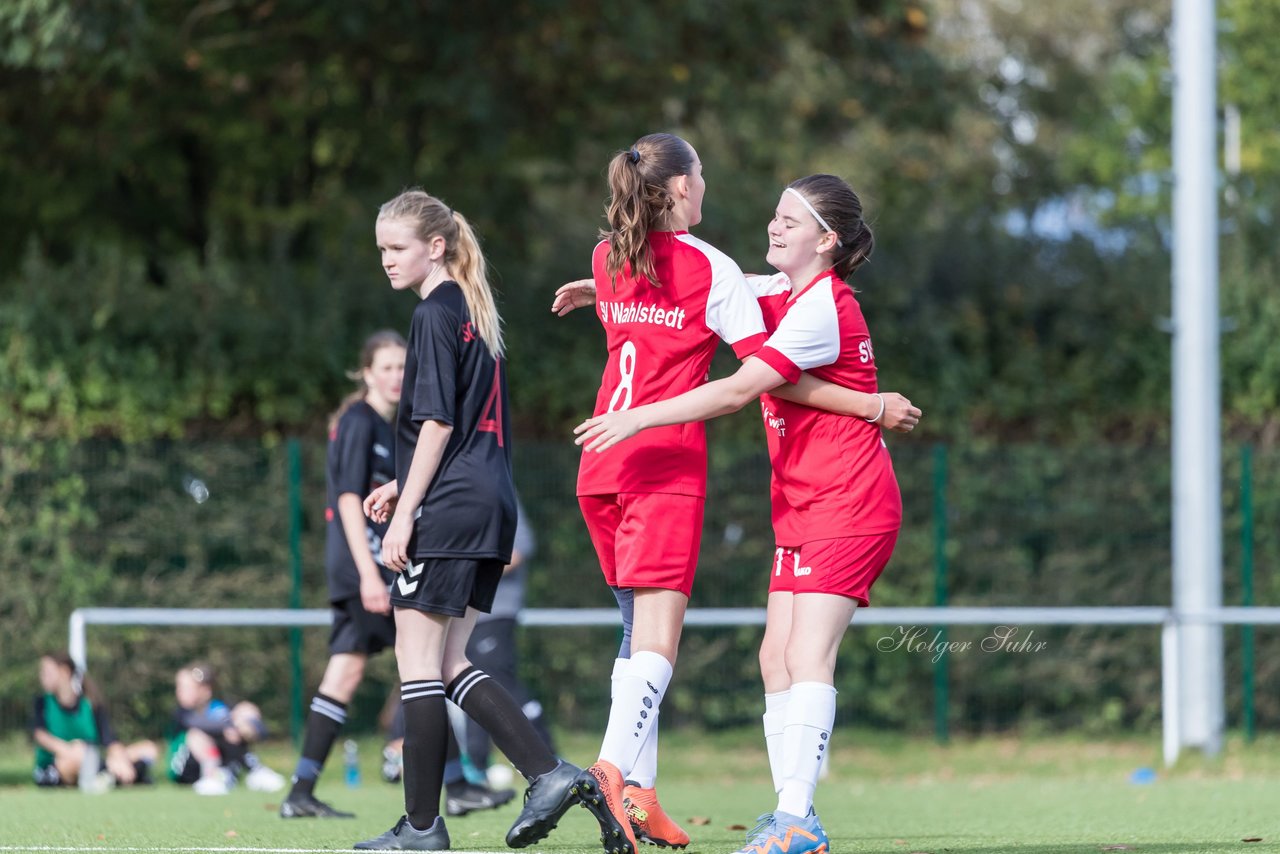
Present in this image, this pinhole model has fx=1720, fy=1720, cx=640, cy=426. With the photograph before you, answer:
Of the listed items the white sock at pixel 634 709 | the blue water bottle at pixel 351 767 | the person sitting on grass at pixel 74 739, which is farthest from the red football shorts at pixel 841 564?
the person sitting on grass at pixel 74 739

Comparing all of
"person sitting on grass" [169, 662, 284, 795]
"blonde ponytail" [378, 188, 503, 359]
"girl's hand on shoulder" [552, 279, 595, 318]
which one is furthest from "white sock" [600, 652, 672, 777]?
"person sitting on grass" [169, 662, 284, 795]

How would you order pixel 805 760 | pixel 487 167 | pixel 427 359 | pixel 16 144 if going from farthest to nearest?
1. pixel 487 167
2. pixel 16 144
3. pixel 427 359
4. pixel 805 760

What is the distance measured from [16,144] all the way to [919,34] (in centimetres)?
758

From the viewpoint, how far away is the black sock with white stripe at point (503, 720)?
16.6ft

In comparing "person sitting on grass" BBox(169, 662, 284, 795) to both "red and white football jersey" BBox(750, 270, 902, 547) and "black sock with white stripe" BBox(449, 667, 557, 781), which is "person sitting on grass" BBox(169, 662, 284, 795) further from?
"red and white football jersey" BBox(750, 270, 902, 547)

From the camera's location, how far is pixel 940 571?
1188 cm

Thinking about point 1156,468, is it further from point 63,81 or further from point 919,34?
point 63,81

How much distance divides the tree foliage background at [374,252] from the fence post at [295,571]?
20 centimetres

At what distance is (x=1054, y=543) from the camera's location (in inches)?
476

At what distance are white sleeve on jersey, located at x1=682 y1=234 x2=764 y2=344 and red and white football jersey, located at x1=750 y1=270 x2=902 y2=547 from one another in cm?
9

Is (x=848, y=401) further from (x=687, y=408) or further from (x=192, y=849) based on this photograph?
(x=192, y=849)

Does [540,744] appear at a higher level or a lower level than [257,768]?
higher

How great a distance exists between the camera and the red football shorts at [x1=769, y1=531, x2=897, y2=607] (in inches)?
187

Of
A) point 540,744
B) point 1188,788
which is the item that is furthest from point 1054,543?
point 540,744
